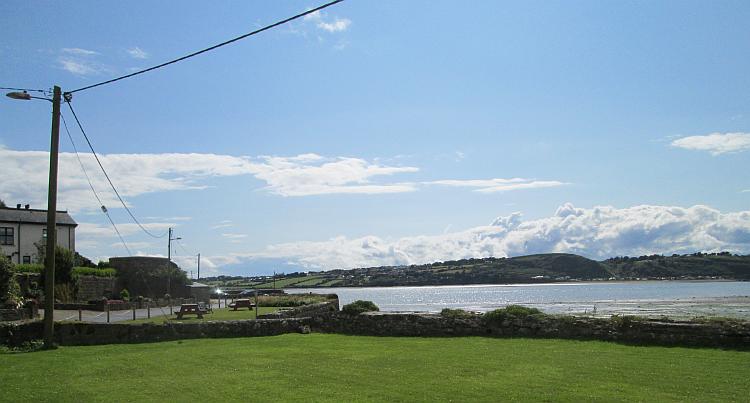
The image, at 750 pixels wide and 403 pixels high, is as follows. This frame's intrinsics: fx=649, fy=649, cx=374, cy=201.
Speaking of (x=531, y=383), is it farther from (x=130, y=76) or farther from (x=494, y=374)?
(x=130, y=76)

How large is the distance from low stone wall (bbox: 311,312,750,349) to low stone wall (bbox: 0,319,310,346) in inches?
86.8

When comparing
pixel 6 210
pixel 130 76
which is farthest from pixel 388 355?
pixel 6 210

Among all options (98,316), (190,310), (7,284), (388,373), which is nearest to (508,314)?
(388,373)

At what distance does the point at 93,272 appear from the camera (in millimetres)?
51344

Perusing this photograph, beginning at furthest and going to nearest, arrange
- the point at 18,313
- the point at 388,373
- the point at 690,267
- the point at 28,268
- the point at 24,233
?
the point at 690,267
the point at 24,233
the point at 28,268
the point at 18,313
the point at 388,373

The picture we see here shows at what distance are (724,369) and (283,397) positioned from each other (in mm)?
8374

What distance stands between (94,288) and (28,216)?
1089 centimetres

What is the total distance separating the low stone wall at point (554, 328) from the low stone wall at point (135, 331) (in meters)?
2.20

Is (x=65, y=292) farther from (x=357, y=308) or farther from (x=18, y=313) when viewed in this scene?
(x=357, y=308)

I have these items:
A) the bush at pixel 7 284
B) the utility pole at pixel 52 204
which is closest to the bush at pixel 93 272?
the bush at pixel 7 284

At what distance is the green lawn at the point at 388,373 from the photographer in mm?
10742

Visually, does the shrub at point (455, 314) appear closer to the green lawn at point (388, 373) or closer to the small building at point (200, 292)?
the green lawn at point (388, 373)

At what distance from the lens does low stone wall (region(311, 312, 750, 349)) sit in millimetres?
15594

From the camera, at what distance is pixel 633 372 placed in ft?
40.5
